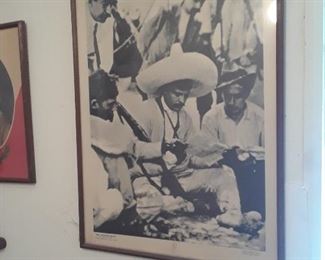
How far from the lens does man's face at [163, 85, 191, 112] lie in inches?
41.9

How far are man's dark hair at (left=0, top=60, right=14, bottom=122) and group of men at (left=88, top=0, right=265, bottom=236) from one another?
1.08 feet

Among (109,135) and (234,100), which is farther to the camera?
(109,135)

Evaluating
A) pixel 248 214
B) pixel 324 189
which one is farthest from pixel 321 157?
pixel 248 214

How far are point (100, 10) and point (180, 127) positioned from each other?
0.44m

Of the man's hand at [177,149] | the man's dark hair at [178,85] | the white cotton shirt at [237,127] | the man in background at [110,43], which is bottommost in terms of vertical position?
the man's hand at [177,149]

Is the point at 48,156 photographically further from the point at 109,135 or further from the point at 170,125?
the point at 170,125

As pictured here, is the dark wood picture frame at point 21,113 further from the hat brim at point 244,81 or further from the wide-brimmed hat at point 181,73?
the hat brim at point 244,81

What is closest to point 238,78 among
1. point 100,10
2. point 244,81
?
point 244,81

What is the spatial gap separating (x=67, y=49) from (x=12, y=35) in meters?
0.23

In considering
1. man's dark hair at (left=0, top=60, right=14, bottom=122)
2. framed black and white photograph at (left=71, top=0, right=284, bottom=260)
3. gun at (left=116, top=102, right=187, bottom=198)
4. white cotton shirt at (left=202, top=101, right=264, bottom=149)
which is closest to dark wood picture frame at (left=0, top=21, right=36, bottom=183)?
man's dark hair at (left=0, top=60, right=14, bottom=122)

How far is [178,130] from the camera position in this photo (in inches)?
42.5

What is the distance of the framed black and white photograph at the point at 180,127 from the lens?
987mm

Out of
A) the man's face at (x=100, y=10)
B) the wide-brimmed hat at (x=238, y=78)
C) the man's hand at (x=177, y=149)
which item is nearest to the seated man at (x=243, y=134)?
the wide-brimmed hat at (x=238, y=78)

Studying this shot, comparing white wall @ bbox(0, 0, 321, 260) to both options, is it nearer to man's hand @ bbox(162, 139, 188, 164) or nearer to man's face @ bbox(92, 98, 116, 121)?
man's face @ bbox(92, 98, 116, 121)
